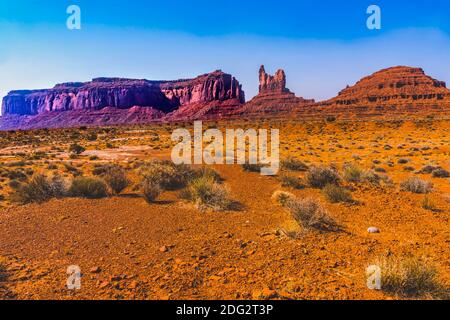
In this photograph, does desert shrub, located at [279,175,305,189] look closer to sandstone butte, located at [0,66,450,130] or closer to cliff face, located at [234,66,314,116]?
sandstone butte, located at [0,66,450,130]

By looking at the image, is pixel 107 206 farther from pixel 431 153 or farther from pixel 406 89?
pixel 406 89

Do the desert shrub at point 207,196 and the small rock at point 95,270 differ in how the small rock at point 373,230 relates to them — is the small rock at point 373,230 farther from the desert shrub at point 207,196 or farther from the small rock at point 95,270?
the small rock at point 95,270

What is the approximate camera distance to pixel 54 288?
4.34 metres

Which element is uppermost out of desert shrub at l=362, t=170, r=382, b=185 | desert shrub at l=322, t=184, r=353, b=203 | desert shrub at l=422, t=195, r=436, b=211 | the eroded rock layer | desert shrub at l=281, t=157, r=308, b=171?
the eroded rock layer

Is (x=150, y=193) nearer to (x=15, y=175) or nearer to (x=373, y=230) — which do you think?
(x=373, y=230)

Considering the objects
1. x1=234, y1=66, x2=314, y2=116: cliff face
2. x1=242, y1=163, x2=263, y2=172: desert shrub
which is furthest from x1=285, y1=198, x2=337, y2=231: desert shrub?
x1=234, y1=66, x2=314, y2=116: cliff face

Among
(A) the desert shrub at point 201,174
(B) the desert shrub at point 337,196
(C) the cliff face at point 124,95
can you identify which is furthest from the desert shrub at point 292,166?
(C) the cliff face at point 124,95

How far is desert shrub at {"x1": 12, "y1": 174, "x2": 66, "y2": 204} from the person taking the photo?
9.10 metres

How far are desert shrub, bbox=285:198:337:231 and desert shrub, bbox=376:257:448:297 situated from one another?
2378mm

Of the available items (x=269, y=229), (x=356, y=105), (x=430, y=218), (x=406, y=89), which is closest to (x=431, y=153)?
(x=430, y=218)

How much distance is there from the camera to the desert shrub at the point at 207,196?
8328mm

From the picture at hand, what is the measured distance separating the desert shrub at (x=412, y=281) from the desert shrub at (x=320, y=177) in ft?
22.6
